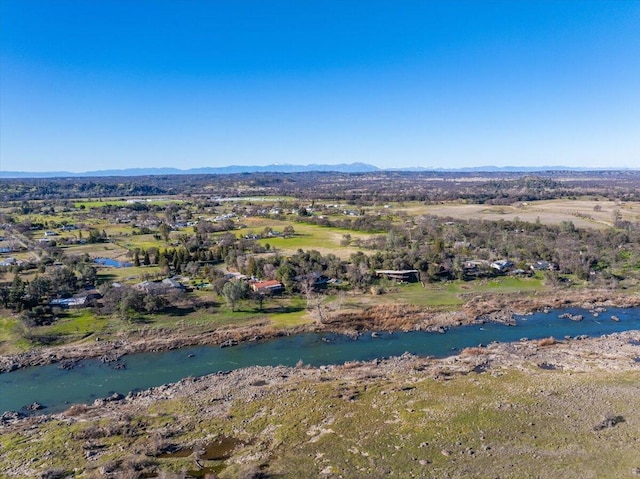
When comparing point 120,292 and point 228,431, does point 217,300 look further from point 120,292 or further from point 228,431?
point 228,431

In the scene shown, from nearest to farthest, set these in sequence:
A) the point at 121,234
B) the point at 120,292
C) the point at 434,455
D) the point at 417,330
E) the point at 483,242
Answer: the point at 434,455 < the point at 417,330 < the point at 120,292 < the point at 483,242 < the point at 121,234

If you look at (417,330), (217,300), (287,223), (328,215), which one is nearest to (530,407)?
(417,330)

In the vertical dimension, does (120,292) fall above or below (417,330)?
above

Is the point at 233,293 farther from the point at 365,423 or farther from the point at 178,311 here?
the point at 365,423

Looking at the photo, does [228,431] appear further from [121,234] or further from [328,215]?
[328,215]

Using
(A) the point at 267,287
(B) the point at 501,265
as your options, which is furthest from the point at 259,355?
(B) the point at 501,265

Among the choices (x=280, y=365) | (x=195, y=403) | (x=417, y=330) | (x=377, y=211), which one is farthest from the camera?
(x=377, y=211)

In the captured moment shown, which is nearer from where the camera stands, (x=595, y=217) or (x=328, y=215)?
(x=595, y=217)

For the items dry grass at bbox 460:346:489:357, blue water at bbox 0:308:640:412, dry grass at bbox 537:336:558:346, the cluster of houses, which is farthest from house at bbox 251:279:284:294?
dry grass at bbox 537:336:558:346
